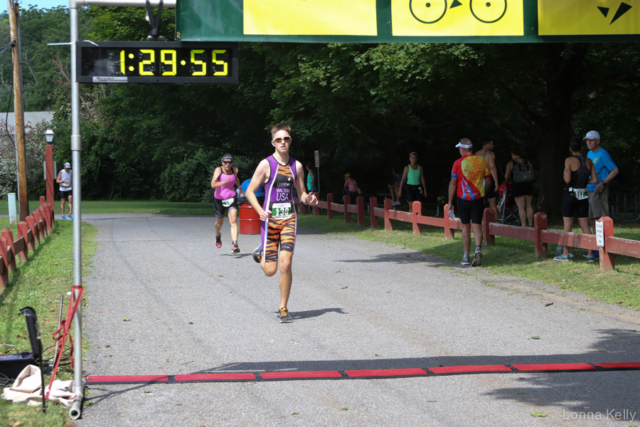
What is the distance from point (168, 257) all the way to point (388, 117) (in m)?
13.3

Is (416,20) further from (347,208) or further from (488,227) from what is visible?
(347,208)

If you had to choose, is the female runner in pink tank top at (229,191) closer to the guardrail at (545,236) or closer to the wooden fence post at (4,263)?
the guardrail at (545,236)

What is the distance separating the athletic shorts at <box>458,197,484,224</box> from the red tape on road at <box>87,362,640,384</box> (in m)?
6.28

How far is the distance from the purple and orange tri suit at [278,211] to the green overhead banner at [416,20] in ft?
5.68

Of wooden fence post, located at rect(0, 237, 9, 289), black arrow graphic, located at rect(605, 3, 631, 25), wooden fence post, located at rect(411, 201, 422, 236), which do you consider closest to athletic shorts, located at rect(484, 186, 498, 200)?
wooden fence post, located at rect(411, 201, 422, 236)

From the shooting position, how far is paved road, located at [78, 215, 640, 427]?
4.80 metres

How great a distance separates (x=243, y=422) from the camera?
459cm

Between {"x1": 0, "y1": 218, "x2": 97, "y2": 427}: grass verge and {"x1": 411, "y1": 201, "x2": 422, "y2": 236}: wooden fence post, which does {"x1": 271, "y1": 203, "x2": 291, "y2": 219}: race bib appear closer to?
{"x1": 0, "y1": 218, "x2": 97, "y2": 427}: grass verge

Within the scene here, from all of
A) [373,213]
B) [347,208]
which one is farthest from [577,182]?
[347,208]

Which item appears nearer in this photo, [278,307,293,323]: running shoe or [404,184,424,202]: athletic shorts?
[278,307,293,323]: running shoe

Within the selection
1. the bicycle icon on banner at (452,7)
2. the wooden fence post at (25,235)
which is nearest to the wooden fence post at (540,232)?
the bicycle icon on banner at (452,7)

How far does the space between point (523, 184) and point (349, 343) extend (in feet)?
34.9

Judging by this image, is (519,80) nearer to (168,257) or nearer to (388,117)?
(388,117)

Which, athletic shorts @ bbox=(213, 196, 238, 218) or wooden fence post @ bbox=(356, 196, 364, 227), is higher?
athletic shorts @ bbox=(213, 196, 238, 218)
